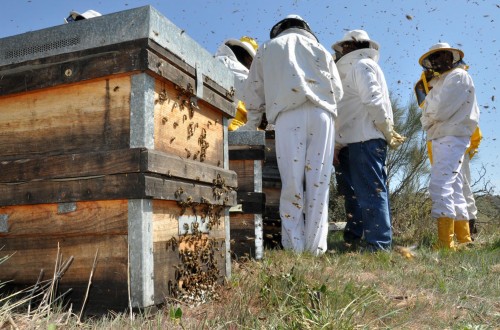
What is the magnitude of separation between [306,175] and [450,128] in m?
1.87

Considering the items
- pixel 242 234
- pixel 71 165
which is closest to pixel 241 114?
pixel 242 234

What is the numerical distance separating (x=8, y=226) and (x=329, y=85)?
272 centimetres

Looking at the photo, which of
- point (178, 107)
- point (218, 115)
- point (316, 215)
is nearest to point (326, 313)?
point (178, 107)

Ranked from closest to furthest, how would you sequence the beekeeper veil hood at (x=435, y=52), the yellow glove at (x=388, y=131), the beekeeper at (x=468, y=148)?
the yellow glove at (x=388, y=131)
the beekeeper veil hood at (x=435, y=52)
the beekeeper at (x=468, y=148)

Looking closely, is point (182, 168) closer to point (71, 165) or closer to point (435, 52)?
point (71, 165)

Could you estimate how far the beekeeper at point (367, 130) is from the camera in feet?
14.3

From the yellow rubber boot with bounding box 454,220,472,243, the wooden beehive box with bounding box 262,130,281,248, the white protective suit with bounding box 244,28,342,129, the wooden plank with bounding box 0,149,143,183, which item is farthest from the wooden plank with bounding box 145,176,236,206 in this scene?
the yellow rubber boot with bounding box 454,220,472,243

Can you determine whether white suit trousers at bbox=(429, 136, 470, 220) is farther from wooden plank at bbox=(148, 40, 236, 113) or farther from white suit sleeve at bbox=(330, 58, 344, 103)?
wooden plank at bbox=(148, 40, 236, 113)

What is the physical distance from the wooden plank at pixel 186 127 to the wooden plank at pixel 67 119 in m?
0.16

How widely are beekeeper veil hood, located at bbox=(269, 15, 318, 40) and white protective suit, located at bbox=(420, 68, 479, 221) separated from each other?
1647 mm

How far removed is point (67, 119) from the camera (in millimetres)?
2197

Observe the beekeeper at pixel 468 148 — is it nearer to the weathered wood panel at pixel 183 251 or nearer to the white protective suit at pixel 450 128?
the white protective suit at pixel 450 128

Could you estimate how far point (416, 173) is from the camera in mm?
8266

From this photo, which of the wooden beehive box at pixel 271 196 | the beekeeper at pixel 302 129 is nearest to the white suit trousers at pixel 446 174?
the beekeeper at pixel 302 129
